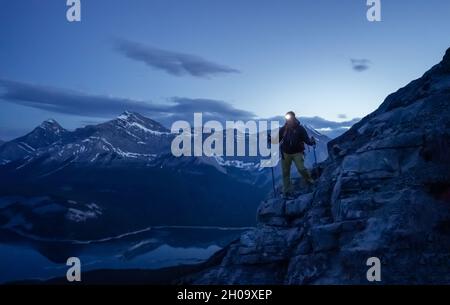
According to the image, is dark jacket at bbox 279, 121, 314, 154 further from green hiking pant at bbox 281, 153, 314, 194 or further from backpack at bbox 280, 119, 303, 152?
green hiking pant at bbox 281, 153, 314, 194

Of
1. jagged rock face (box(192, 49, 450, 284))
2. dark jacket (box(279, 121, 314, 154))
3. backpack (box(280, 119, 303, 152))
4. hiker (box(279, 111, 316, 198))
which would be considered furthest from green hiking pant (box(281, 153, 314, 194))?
jagged rock face (box(192, 49, 450, 284))

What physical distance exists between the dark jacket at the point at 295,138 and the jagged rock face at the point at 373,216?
8.23ft

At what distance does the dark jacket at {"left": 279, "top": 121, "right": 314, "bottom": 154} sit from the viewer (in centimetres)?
2014

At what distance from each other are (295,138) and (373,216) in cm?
570

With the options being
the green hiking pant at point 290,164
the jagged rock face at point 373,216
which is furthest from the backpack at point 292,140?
the jagged rock face at point 373,216

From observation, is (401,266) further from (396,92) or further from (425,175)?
(396,92)

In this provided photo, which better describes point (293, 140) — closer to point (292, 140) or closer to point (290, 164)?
point (292, 140)

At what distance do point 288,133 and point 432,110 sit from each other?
7.73 meters

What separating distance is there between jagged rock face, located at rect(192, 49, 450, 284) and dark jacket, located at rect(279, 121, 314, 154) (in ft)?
8.23

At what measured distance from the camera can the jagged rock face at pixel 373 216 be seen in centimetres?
1477

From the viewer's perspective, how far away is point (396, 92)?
28.9 meters

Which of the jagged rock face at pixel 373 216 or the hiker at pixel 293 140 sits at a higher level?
the hiker at pixel 293 140

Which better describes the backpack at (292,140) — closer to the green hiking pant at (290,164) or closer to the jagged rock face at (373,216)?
the green hiking pant at (290,164)
